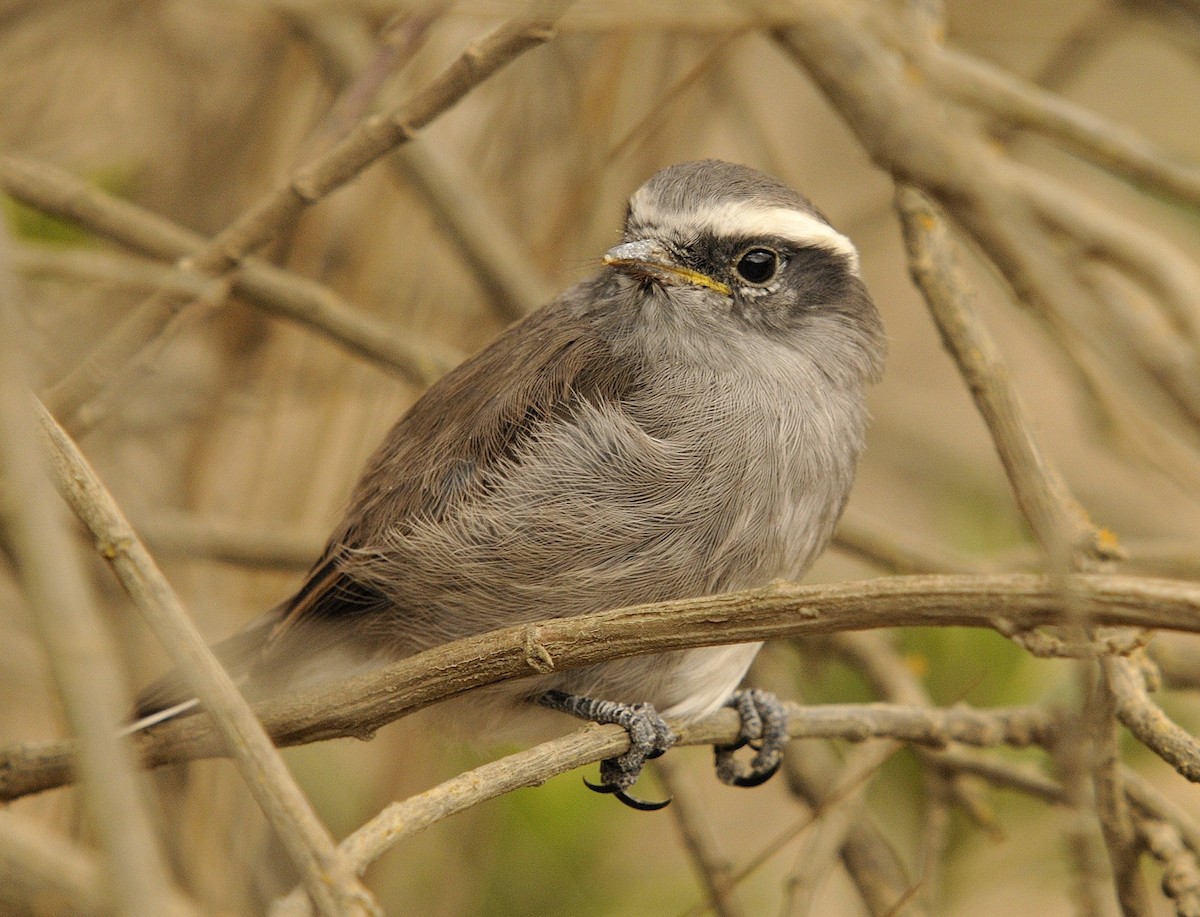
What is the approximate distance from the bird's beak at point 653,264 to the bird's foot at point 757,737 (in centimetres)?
108

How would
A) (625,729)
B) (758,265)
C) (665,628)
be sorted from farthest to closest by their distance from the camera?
(758,265) → (625,729) → (665,628)

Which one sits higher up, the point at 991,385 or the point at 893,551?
the point at 893,551

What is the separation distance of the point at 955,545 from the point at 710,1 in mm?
2370

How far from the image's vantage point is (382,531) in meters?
3.32

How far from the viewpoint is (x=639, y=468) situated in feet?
9.92

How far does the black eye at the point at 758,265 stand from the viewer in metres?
3.31

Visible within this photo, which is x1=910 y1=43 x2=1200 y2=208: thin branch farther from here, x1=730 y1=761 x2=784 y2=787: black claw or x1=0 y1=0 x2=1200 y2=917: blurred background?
x1=730 y1=761 x2=784 y2=787: black claw

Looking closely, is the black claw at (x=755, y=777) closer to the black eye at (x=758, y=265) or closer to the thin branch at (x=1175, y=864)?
the thin branch at (x=1175, y=864)

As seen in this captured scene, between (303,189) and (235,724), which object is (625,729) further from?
(303,189)

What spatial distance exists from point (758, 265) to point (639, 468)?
691mm

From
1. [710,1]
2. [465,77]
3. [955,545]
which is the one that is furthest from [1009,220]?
[955,545]

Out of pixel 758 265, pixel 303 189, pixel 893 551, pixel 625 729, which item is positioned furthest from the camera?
pixel 893 551

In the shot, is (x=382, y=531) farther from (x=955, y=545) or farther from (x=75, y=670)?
(x=955, y=545)

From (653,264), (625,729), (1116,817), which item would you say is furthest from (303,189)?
(1116,817)
